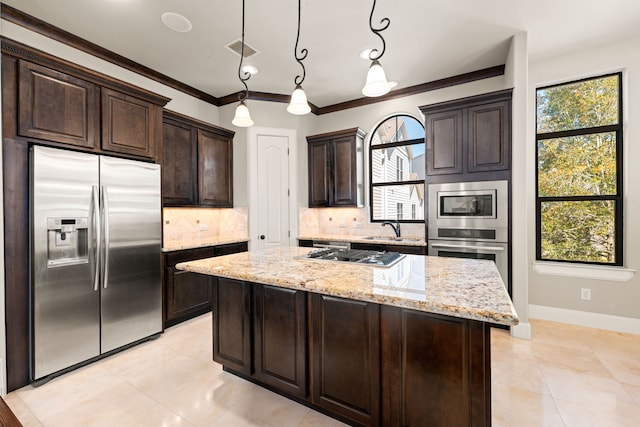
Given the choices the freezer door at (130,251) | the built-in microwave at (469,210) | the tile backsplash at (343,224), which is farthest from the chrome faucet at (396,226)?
the freezer door at (130,251)

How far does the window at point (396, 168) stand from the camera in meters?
4.26

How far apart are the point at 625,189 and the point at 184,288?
4.93m

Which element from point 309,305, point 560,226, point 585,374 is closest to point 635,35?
point 560,226

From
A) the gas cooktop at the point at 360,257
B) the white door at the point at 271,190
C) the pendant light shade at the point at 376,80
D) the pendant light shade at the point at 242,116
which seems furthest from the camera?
the white door at the point at 271,190

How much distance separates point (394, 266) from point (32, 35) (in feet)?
12.1

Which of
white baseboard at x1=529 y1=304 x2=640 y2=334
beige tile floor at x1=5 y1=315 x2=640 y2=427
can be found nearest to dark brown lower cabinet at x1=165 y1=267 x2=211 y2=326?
beige tile floor at x1=5 y1=315 x2=640 y2=427

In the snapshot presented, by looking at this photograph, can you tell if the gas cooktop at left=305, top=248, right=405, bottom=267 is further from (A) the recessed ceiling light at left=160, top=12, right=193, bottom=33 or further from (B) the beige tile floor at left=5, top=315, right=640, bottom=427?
(A) the recessed ceiling light at left=160, top=12, right=193, bottom=33

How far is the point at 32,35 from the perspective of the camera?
2.60 m

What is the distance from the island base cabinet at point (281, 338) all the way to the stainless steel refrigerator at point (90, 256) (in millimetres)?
1498

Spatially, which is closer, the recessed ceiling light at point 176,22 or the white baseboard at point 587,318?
the recessed ceiling light at point 176,22

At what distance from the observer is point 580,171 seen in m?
3.33

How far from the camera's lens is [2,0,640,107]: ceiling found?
2.48 m

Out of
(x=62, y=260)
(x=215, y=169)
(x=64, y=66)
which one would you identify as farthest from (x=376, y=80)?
(x=215, y=169)

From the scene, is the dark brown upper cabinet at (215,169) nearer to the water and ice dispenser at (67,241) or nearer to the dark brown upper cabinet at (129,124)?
the dark brown upper cabinet at (129,124)
